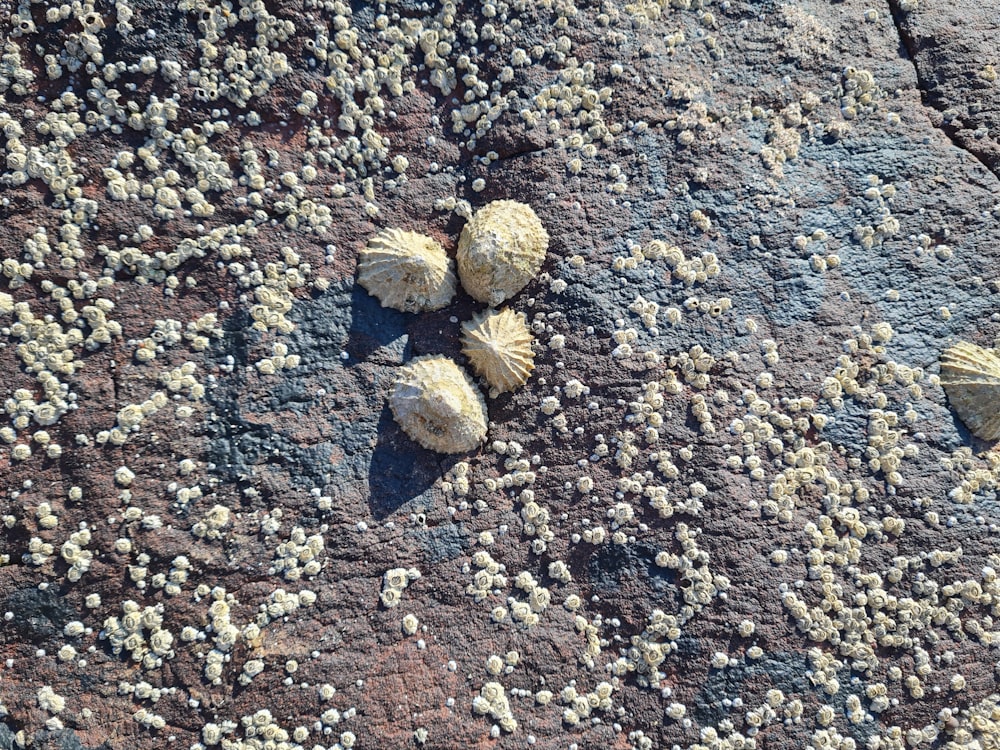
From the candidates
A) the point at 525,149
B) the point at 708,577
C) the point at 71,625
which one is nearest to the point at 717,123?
the point at 525,149

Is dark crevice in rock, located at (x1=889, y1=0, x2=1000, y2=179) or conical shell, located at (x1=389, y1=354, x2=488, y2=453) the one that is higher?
dark crevice in rock, located at (x1=889, y1=0, x2=1000, y2=179)

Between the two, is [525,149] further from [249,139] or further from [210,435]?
[210,435]

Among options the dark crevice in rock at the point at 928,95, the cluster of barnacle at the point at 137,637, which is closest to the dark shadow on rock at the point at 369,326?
the cluster of barnacle at the point at 137,637

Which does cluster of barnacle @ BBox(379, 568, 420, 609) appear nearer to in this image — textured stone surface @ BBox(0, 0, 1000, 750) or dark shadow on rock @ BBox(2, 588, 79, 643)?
textured stone surface @ BBox(0, 0, 1000, 750)

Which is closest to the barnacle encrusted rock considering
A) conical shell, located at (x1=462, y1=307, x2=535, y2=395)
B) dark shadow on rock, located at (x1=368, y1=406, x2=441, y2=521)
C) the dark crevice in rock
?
conical shell, located at (x1=462, y1=307, x2=535, y2=395)

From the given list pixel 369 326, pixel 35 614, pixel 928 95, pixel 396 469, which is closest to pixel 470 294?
pixel 369 326

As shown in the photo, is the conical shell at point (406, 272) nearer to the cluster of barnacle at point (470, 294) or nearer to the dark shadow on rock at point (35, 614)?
the cluster of barnacle at point (470, 294)

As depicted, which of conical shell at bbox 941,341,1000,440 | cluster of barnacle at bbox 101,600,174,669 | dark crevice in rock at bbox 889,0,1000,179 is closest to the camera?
cluster of barnacle at bbox 101,600,174,669
